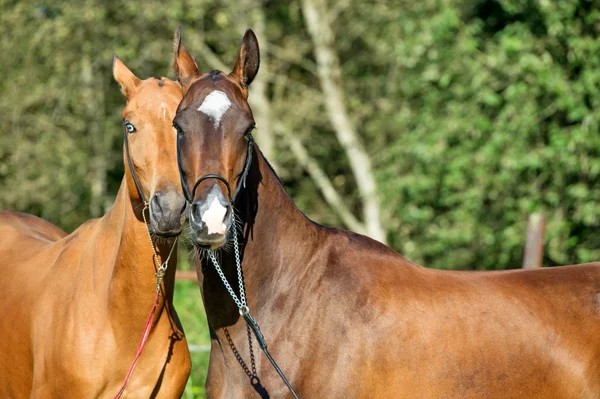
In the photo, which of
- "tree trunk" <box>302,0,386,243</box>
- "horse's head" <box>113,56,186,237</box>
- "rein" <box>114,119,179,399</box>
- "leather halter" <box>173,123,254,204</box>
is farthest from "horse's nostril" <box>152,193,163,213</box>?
"tree trunk" <box>302,0,386,243</box>

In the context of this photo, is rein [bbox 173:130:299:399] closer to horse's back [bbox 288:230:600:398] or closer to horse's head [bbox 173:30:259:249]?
horse's head [bbox 173:30:259:249]

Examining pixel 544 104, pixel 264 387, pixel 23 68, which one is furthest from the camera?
pixel 23 68

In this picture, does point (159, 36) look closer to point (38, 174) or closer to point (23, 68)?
point (23, 68)

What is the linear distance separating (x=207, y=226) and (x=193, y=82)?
30.7 inches

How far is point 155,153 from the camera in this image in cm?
391

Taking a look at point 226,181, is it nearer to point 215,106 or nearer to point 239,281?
point 215,106

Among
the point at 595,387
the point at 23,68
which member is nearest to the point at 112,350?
the point at 595,387

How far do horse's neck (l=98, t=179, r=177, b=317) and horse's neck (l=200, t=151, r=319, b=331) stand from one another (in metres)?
0.55

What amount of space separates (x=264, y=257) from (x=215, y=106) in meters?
0.74

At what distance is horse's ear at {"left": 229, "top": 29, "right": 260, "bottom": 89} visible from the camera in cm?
356

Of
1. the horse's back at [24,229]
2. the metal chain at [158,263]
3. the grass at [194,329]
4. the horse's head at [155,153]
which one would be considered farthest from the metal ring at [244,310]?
the grass at [194,329]

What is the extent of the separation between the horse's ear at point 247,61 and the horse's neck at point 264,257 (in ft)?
1.17

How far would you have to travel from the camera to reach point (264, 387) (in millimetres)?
3332

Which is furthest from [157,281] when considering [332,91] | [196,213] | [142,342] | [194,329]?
[332,91]
